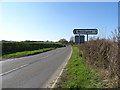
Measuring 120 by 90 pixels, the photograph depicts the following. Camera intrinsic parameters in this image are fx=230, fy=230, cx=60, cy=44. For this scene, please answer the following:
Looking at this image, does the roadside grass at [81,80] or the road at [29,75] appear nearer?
the roadside grass at [81,80]

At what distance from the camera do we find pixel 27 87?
979 cm

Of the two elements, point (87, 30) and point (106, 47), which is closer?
point (106, 47)

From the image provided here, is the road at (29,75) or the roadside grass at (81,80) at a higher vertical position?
the roadside grass at (81,80)

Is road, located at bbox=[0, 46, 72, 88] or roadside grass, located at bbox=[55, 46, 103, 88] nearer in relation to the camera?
roadside grass, located at bbox=[55, 46, 103, 88]

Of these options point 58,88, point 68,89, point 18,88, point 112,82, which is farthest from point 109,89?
point 18,88

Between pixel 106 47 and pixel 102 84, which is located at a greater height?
pixel 106 47

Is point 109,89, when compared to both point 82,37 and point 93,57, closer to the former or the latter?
point 93,57

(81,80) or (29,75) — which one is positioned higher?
(81,80)

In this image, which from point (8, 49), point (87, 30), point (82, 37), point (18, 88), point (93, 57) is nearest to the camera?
point (18, 88)

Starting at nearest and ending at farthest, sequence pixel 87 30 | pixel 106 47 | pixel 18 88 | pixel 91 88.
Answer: pixel 91 88 → pixel 18 88 → pixel 106 47 → pixel 87 30

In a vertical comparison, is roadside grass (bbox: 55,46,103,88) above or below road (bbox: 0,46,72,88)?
above

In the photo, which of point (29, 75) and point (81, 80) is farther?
point (29, 75)

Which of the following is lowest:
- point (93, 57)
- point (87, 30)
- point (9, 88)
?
point (9, 88)

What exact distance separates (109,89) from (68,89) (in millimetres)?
1919
